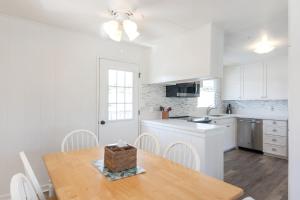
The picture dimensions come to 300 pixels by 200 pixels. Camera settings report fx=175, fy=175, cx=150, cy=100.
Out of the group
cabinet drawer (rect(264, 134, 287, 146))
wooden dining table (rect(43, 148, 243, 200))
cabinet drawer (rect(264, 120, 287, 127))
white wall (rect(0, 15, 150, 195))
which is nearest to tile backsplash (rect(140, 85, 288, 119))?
cabinet drawer (rect(264, 120, 287, 127))

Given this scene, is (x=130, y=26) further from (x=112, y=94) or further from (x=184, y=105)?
(x=184, y=105)

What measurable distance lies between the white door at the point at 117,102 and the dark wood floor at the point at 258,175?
6.34 feet

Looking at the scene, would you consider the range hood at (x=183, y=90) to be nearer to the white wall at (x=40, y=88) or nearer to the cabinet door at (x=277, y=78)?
the white wall at (x=40, y=88)

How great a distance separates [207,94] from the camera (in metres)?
5.05

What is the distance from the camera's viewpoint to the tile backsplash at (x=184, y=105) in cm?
355

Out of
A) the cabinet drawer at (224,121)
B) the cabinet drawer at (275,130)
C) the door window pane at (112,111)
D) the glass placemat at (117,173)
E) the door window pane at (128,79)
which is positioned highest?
the door window pane at (128,79)

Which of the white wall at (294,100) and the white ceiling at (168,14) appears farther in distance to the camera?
the white ceiling at (168,14)

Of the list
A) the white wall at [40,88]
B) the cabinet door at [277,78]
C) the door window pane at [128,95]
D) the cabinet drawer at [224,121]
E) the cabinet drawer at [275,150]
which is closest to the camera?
the white wall at [40,88]

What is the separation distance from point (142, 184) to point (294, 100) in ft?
4.34

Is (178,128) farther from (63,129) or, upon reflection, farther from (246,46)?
(246,46)

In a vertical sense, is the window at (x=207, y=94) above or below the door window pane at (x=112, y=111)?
above

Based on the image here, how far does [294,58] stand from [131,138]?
2.68 m

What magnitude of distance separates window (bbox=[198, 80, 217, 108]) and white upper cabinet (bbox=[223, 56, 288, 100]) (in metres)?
0.38

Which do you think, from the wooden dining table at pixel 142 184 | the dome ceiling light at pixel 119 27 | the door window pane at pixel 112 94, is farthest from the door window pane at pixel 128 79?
the wooden dining table at pixel 142 184
